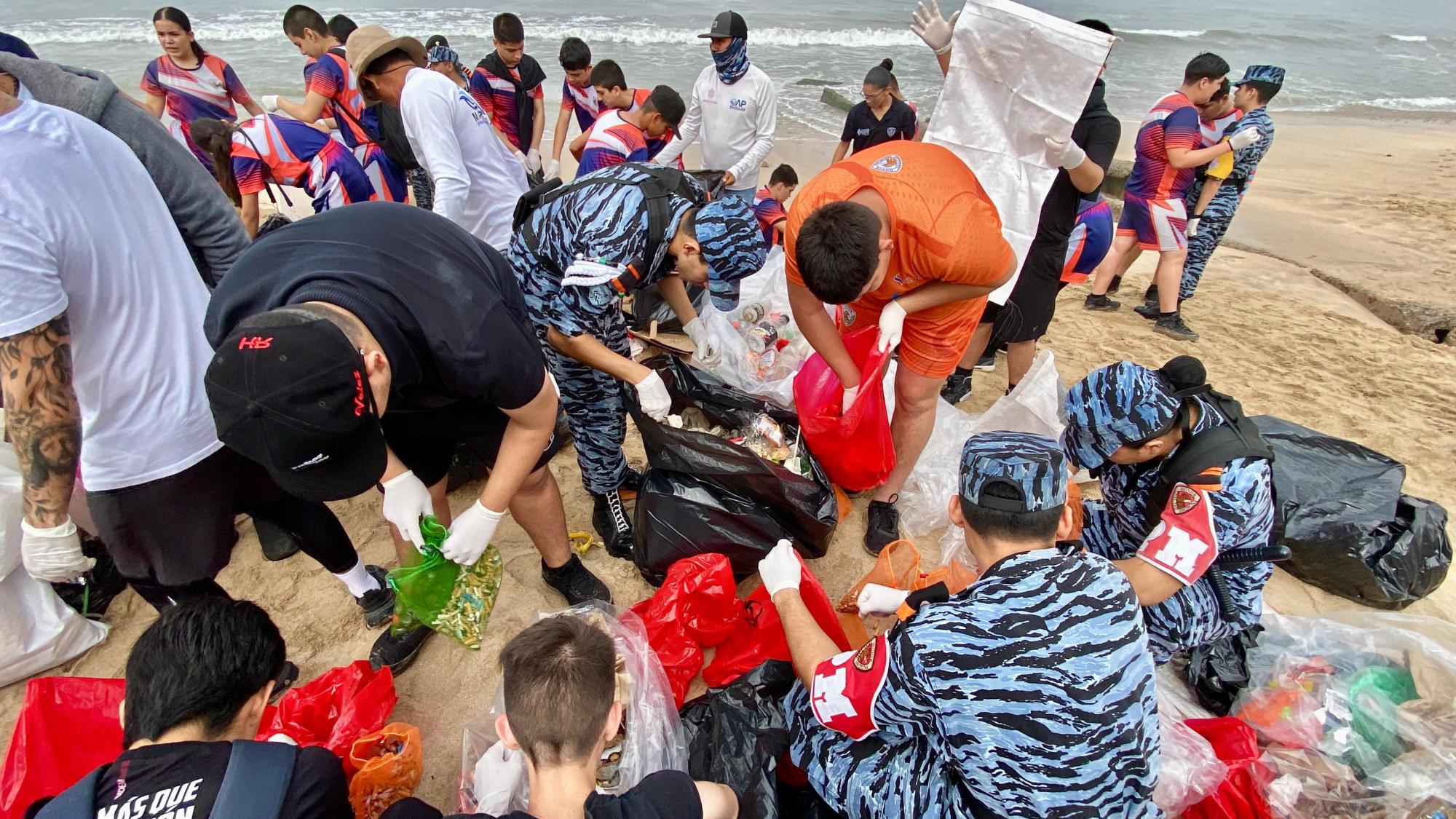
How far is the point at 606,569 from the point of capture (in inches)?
107

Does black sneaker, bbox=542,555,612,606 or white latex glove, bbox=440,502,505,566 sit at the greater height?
white latex glove, bbox=440,502,505,566

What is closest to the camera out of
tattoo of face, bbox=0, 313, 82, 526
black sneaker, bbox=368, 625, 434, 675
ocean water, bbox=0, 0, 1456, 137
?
tattoo of face, bbox=0, 313, 82, 526

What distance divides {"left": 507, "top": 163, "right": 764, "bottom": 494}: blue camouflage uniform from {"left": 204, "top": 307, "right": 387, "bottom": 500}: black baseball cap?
89cm

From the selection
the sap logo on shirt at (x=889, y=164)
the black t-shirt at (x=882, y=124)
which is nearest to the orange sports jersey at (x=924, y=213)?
the sap logo on shirt at (x=889, y=164)

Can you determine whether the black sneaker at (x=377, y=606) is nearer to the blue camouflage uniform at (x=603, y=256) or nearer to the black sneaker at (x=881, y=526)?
the blue camouflage uniform at (x=603, y=256)

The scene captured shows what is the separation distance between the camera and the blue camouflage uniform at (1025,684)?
4.14 ft

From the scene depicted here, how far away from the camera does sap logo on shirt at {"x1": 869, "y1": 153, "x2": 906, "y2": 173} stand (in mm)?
2457

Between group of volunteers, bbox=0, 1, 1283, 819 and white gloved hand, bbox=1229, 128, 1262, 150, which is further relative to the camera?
white gloved hand, bbox=1229, 128, 1262, 150

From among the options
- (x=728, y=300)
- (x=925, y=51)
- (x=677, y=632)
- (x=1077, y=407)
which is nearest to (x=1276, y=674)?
(x=1077, y=407)

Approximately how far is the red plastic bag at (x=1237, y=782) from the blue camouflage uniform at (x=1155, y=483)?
0.25m

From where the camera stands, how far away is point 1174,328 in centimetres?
465

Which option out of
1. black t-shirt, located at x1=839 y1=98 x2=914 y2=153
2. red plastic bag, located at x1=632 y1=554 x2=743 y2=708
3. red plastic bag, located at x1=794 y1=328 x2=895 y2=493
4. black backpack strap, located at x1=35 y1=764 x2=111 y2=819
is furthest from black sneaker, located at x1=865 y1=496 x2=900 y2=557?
black t-shirt, located at x1=839 y1=98 x2=914 y2=153

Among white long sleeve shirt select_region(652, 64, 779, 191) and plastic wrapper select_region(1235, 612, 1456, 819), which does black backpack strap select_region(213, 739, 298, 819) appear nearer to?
plastic wrapper select_region(1235, 612, 1456, 819)

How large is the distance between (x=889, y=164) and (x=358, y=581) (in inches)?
96.0
